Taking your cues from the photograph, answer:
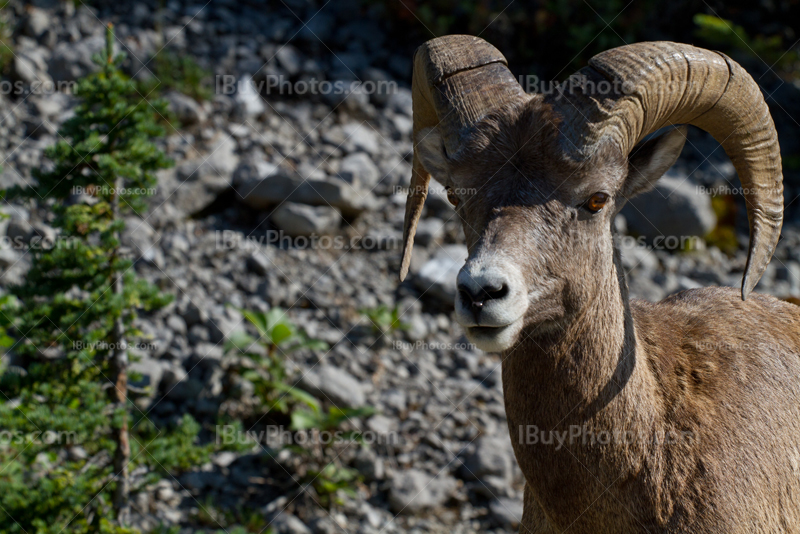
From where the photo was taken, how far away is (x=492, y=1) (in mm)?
12117

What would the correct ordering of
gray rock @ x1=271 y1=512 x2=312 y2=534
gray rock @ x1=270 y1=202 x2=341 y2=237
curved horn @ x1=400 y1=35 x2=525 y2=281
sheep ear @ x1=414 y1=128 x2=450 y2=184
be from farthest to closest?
gray rock @ x1=270 y1=202 x2=341 y2=237 → gray rock @ x1=271 y1=512 x2=312 y2=534 → sheep ear @ x1=414 y1=128 x2=450 y2=184 → curved horn @ x1=400 y1=35 x2=525 y2=281

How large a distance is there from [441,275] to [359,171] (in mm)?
2025

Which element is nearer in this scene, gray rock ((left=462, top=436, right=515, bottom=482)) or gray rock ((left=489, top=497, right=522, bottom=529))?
gray rock ((left=489, top=497, right=522, bottom=529))

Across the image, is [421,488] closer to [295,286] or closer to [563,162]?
[295,286]

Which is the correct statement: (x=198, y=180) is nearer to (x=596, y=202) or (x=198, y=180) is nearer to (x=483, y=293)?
(x=596, y=202)

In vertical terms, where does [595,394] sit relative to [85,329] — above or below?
above

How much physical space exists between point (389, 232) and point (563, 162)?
20.3ft

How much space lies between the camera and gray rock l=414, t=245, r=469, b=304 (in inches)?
335

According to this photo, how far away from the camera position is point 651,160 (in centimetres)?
366

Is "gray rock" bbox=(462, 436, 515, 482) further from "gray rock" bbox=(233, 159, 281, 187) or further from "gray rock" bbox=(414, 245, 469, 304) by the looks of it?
"gray rock" bbox=(233, 159, 281, 187)

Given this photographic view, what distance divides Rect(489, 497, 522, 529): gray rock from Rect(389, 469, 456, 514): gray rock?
441mm

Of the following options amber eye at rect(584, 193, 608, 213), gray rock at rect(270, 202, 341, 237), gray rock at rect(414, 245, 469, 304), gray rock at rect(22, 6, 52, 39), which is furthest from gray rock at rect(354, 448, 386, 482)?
gray rock at rect(22, 6, 52, 39)

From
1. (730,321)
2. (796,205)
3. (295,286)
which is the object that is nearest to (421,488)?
(295,286)

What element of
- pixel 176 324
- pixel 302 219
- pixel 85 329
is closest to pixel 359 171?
pixel 302 219
